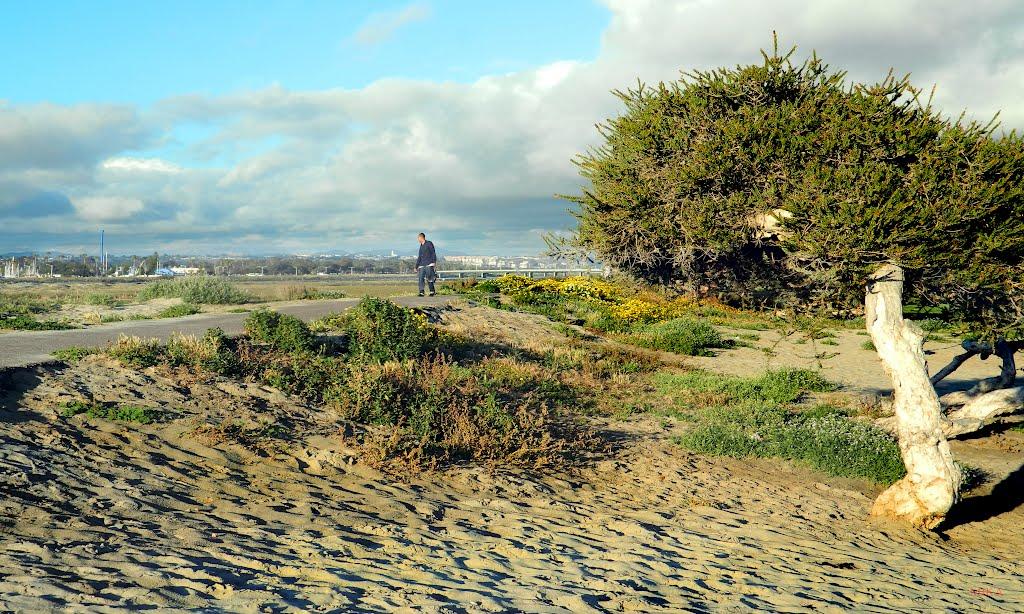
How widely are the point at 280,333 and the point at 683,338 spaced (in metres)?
11.5

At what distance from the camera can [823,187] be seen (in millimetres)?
8773

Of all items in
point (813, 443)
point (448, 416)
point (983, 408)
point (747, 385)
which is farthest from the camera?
point (747, 385)

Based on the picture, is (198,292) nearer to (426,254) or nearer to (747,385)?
(426,254)

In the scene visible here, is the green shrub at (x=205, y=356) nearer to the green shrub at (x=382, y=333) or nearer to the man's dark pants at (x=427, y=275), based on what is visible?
the green shrub at (x=382, y=333)

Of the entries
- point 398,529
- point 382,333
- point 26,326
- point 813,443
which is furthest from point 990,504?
point 26,326

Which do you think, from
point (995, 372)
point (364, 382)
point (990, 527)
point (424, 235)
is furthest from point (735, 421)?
point (424, 235)

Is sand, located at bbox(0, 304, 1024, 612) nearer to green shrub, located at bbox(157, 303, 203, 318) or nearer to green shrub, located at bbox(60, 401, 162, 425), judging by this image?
green shrub, located at bbox(60, 401, 162, 425)

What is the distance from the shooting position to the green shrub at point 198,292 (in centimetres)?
2580

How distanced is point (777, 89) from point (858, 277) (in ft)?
8.60

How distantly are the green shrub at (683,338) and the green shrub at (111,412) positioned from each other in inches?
556

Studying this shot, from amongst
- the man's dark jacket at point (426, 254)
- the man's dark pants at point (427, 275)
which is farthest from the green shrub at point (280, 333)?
the man's dark jacket at point (426, 254)

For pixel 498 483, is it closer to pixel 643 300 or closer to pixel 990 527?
pixel 990 527

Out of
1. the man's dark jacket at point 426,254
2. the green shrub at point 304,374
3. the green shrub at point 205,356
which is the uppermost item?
the man's dark jacket at point 426,254

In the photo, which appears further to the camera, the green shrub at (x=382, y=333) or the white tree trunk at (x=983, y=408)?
the green shrub at (x=382, y=333)
